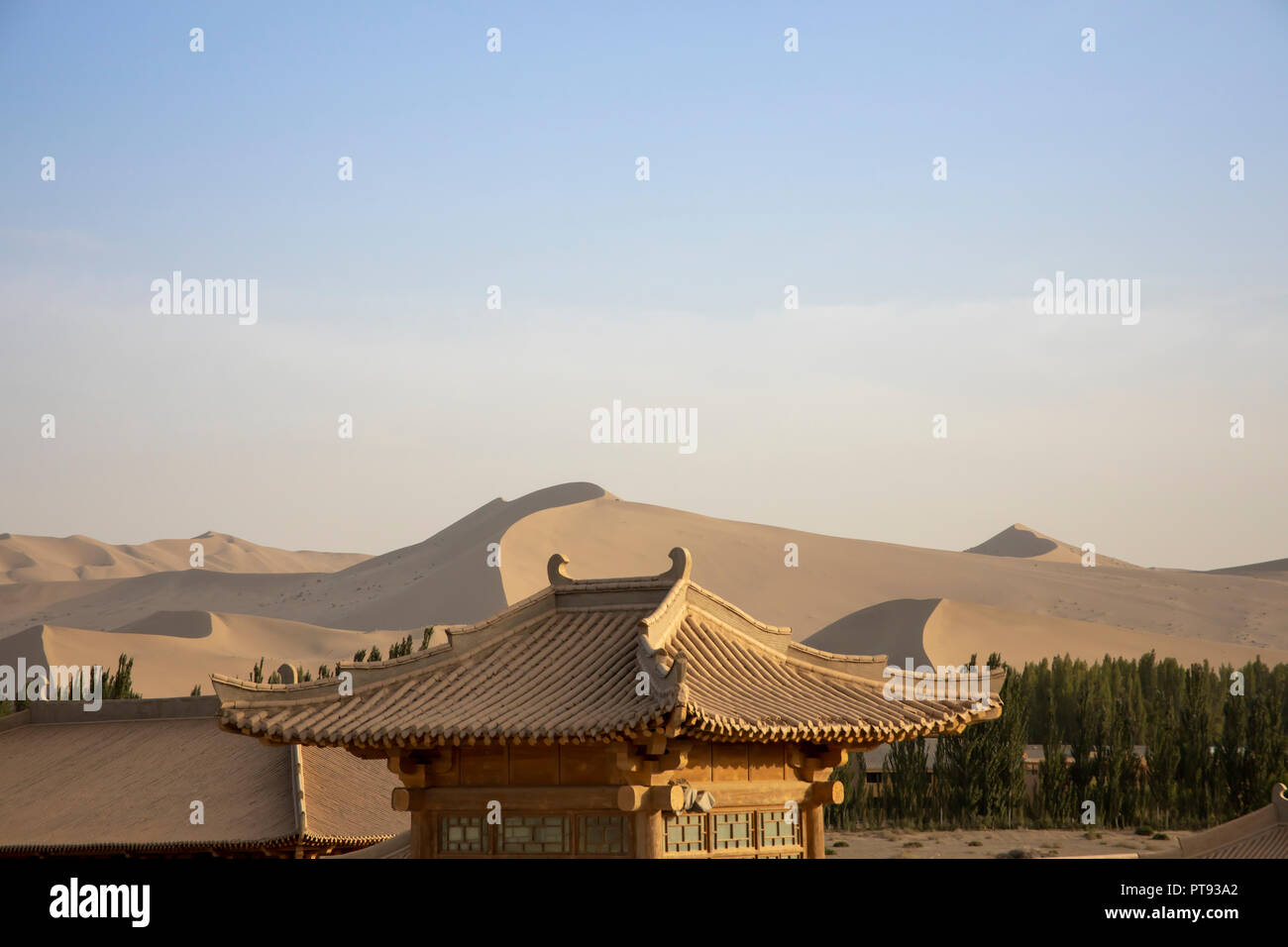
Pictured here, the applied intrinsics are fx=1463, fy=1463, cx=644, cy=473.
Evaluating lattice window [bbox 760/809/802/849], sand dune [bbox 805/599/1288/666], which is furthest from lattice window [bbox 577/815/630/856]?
sand dune [bbox 805/599/1288/666]

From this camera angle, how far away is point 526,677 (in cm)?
1492

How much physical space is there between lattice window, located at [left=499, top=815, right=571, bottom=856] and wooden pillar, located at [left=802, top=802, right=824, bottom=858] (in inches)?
114

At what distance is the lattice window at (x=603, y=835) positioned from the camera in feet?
45.1

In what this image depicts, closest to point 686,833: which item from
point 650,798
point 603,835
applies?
point 650,798

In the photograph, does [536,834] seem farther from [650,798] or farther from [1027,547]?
[1027,547]

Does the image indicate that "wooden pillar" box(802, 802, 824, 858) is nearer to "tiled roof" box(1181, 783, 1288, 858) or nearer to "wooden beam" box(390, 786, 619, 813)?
"wooden beam" box(390, 786, 619, 813)

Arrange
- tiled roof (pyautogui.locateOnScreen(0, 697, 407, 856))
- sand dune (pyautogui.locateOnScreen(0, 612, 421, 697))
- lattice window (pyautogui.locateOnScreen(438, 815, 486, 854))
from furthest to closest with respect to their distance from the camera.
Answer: sand dune (pyautogui.locateOnScreen(0, 612, 421, 697)), tiled roof (pyautogui.locateOnScreen(0, 697, 407, 856)), lattice window (pyautogui.locateOnScreen(438, 815, 486, 854))

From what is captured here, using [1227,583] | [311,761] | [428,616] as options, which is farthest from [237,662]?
[1227,583]

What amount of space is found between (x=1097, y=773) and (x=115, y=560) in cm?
15389

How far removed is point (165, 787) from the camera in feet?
82.6

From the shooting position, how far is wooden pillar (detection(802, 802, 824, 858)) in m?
15.4

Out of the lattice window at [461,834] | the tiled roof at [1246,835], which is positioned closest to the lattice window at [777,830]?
the lattice window at [461,834]

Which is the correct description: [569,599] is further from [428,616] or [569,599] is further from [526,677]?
[428,616]
